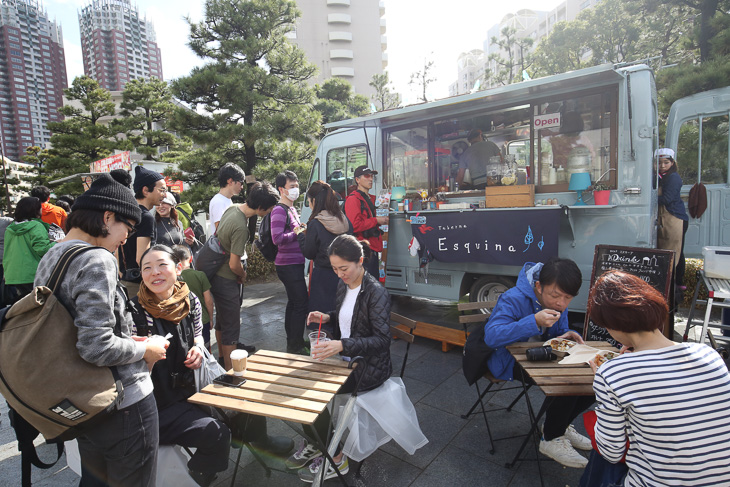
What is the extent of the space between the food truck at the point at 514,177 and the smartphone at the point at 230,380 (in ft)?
10.4

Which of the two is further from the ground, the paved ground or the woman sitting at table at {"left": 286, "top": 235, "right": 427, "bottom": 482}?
the woman sitting at table at {"left": 286, "top": 235, "right": 427, "bottom": 482}

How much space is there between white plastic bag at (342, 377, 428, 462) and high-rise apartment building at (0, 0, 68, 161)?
52.1 metres

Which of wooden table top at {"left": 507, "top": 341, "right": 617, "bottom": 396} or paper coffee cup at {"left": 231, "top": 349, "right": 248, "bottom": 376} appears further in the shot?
paper coffee cup at {"left": 231, "top": 349, "right": 248, "bottom": 376}

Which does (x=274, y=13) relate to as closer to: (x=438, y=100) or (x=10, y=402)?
(x=438, y=100)

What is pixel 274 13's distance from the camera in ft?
33.1

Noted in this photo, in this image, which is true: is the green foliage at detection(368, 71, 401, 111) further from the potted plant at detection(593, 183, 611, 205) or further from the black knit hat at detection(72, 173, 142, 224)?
the black knit hat at detection(72, 173, 142, 224)

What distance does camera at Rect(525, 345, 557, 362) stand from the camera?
2.22m

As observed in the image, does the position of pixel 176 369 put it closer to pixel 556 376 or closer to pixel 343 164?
pixel 556 376

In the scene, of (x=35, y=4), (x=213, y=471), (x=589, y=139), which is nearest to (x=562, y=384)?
(x=213, y=471)

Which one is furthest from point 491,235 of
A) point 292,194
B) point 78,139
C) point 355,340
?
point 78,139

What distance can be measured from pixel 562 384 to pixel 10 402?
237cm

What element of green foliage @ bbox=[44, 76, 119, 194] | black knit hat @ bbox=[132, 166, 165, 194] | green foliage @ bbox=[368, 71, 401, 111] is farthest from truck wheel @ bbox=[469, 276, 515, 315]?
green foliage @ bbox=[368, 71, 401, 111]

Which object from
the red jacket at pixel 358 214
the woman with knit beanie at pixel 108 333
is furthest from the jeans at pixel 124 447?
the red jacket at pixel 358 214

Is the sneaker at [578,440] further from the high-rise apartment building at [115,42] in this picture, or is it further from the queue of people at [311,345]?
the high-rise apartment building at [115,42]
